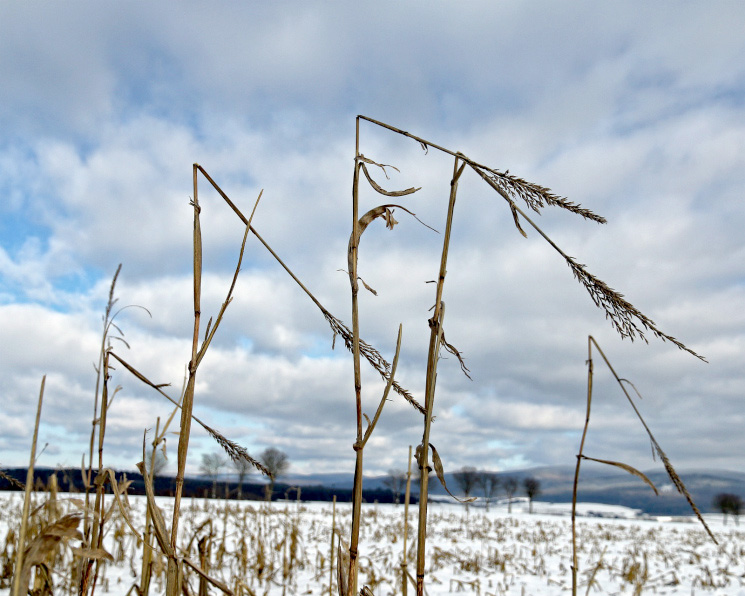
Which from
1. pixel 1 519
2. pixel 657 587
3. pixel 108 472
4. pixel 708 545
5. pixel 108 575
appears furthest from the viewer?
pixel 708 545

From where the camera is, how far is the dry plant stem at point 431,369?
2.85 ft

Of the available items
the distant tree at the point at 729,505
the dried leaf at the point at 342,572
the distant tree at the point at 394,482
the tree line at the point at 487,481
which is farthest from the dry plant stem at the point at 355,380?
the distant tree at the point at 729,505

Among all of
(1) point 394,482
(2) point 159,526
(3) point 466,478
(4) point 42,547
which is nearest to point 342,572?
(2) point 159,526

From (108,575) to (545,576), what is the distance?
19.9 ft

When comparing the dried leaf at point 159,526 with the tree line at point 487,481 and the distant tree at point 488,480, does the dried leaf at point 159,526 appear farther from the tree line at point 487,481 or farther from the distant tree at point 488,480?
the distant tree at point 488,480

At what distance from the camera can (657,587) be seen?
7691mm

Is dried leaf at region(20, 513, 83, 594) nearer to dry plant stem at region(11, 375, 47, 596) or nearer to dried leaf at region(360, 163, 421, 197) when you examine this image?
dry plant stem at region(11, 375, 47, 596)

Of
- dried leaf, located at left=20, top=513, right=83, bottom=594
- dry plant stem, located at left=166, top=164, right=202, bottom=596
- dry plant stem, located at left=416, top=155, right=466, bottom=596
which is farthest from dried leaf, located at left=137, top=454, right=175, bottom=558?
dry plant stem, located at left=416, top=155, right=466, bottom=596

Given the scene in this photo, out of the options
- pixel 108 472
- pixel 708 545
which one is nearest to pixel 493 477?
pixel 708 545

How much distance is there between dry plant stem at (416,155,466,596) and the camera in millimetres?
868

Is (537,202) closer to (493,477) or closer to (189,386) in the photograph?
(189,386)

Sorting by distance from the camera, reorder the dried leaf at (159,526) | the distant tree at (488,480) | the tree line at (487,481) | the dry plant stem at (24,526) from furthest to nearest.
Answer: the distant tree at (488,480) → the tree line at (487,481) → the dried leaf at (159,526) → the dry plant stem at (24,526)

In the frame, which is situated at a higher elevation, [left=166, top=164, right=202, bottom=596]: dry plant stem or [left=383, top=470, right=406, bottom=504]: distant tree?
[left=166, top=164, right=202, bottom=596]: dry plant stem

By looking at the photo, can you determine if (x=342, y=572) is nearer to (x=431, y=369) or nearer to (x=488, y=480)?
(x=431, y=369)
